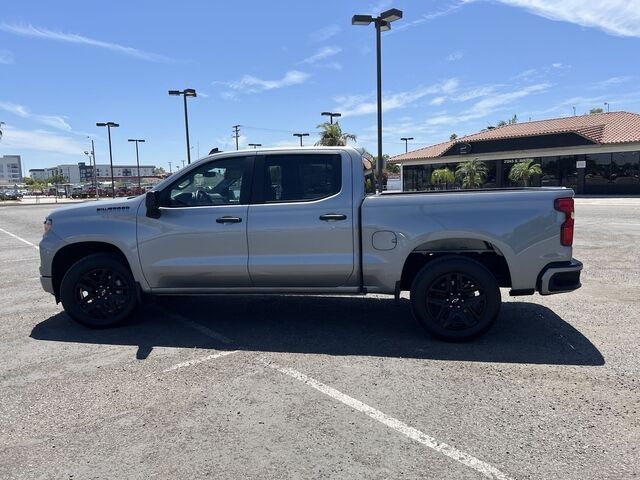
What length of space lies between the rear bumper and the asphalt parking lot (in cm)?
54

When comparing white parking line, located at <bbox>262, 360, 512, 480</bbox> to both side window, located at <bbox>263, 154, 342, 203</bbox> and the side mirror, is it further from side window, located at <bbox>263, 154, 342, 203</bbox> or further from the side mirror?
the side mirror

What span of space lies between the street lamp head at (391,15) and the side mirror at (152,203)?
1330 centimetres

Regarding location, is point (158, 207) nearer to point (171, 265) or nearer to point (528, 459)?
point (171, 265)

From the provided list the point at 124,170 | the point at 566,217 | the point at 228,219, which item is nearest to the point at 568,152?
the point at 566,217

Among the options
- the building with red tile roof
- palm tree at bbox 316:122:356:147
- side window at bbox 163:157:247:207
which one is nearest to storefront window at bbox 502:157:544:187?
the building with red tile roof

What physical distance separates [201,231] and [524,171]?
3530cm

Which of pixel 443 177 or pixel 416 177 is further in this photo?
pixel 416 177

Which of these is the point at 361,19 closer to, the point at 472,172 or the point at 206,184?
the point at 206,184

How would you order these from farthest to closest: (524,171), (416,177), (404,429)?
(416,177) < (524,171) < (404,429)

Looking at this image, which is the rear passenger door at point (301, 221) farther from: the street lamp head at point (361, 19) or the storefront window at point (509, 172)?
the storefront window at point (509, 172)

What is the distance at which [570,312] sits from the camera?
6.10 metres

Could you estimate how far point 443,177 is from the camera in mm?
41750

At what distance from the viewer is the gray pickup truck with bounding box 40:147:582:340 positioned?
496 cm

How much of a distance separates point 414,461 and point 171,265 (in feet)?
11.1
